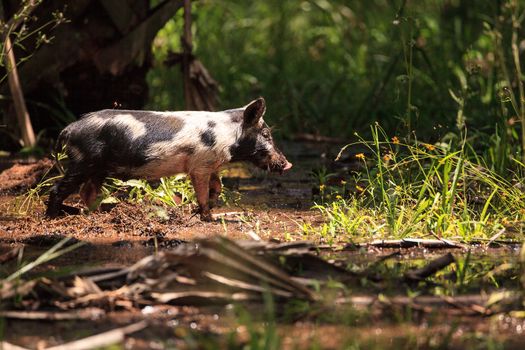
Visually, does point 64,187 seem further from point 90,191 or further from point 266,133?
point 266,133

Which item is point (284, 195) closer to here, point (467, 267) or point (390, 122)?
point (390, 122)

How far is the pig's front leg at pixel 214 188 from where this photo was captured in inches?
267

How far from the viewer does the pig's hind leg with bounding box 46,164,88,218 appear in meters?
6.43

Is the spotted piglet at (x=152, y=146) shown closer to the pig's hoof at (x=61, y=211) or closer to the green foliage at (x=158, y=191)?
the pig's hoof at (x=61, y=211)

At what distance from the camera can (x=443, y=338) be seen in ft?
12.8

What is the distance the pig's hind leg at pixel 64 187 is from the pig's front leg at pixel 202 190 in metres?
0.71

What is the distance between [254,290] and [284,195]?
3042 mm

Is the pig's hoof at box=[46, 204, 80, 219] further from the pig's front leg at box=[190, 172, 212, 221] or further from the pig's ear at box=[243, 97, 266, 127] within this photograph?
the pig's ear at box=[243, 97, 266, 127]

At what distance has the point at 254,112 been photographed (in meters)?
6.63

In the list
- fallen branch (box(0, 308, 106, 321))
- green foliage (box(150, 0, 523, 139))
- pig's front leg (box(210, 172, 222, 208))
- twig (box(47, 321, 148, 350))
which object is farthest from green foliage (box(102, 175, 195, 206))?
twig (box(47, 321, 148, 350))

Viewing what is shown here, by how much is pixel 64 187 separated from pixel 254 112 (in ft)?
4.31

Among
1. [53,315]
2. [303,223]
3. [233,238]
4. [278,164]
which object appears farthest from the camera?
[278,164]

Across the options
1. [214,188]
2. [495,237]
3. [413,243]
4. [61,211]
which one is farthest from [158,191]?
[495,237]

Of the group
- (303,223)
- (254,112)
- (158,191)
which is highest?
(254,112)
